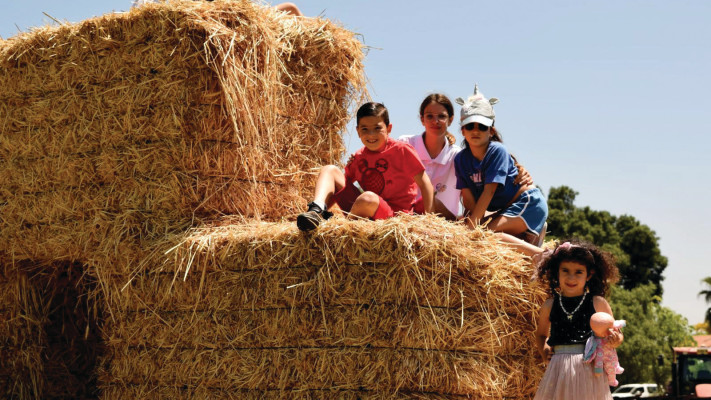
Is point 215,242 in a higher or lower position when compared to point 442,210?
lower

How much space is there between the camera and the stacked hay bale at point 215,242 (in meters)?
5.06

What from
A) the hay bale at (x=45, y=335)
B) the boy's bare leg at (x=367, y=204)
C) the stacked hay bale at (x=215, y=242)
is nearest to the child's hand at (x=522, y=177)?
the stacked hay bale at (x=215, y=242)

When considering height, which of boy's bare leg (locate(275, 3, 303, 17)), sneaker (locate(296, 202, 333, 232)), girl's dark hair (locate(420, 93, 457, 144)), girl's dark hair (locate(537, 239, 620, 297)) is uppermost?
boy's bare leg (locate(275, 3, 303, 17))

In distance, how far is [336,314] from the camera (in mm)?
5184

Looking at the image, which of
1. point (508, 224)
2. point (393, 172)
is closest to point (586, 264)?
point (508, 224)

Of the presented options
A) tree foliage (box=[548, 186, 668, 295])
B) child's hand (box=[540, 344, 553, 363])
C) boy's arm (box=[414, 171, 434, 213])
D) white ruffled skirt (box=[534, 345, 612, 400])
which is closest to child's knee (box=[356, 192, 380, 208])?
boy's arm (box=[414, 171, 434, 213])

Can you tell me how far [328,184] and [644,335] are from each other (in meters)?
33.7

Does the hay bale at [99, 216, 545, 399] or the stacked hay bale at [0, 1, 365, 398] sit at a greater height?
the stacked hay bale at [0, 1, 365, 398]

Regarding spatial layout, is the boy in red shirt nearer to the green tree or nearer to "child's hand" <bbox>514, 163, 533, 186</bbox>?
"child's hand" <bbox>514, 163, 533, 186</bbox>

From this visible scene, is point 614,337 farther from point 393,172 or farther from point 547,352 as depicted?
point 393,172

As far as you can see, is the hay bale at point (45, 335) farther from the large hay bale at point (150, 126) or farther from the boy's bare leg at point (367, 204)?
the boy's bare leg at point (367, 204)

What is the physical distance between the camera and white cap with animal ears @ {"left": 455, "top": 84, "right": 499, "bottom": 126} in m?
6.33

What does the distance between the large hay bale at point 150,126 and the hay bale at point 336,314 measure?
19.9 inches

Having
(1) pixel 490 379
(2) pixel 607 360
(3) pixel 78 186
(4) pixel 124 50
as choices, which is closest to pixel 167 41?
(4) pixel 124 50
